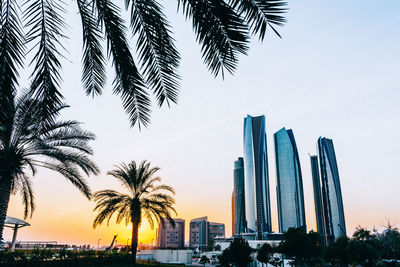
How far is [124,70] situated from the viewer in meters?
4.25

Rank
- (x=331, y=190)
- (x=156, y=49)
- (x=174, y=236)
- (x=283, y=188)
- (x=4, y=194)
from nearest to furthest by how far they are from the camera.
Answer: (x=156, y=49) < (x=4, y=194) < (x=331, y=190) < (x=283, y=188) < (x=174, y=236)

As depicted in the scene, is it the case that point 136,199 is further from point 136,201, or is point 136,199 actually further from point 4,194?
point 4,194

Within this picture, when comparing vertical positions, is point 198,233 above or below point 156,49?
below

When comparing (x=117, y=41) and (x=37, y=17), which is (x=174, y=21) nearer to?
(x=117, y=41)

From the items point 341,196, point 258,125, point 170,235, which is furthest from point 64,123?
point 170,235

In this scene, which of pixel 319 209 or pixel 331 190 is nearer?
pixel 331 190

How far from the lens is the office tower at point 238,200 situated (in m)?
166

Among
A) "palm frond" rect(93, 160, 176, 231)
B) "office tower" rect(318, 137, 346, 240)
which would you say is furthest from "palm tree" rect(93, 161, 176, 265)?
"office tower" rect(318, 137, 346, 240)

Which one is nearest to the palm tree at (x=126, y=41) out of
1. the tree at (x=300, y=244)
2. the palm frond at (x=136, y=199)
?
the palm frond at (x=136, y=199)

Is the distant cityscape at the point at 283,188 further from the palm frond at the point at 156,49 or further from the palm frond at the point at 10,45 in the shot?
the palm frond at the point at 10,45

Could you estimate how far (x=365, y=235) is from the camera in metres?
60.4

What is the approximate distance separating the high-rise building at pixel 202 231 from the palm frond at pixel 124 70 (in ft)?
598

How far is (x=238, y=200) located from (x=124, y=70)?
18164 centimetres

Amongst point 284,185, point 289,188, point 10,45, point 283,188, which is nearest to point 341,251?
point 10,45
